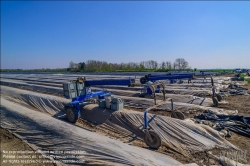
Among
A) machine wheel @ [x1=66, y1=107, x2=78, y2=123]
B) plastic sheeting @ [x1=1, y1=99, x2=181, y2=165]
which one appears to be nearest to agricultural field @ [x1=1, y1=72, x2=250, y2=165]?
plastic sheeting @ [x1=1, y1=99, x2=181, y2=165]

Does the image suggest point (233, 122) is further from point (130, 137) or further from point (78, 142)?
point (78, 142)

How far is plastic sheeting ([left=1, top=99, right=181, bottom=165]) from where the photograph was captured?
4629 mm

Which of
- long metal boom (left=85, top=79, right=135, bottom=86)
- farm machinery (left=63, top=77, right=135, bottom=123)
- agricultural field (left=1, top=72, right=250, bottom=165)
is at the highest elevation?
long metal boom (left=85, top=79, right=135, bottom=86)

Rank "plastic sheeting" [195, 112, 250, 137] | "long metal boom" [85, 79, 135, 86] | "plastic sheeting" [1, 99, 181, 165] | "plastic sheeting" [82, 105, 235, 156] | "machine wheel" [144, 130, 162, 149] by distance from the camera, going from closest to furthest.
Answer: "plastic sheeting" [1, 99, 181, 165] → "plastic sheeting" [82, 105, 235, 156] → "machine wheel" [144, 130, 162, 149] → "plastic sheeting" [195, 112, 250, 137] → "long metal boom" [85, 79, 135, 86]

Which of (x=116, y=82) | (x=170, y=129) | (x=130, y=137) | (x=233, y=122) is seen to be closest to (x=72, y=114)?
(x=116, y=82)

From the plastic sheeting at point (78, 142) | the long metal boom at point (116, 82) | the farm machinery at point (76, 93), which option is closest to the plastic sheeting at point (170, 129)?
the farm machinery at point (76, 93)

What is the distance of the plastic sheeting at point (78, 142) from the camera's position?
15.2ft

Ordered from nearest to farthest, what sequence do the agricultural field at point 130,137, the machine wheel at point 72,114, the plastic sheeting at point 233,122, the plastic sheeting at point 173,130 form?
the agricultural field at point 130,137, the plastic sheeting at point 173,130, the plastic sheeting at point 233,122, the machine wheel at point 72,114

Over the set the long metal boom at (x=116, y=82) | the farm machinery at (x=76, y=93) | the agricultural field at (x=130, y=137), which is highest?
the long metal boom at (x=116, y=82)

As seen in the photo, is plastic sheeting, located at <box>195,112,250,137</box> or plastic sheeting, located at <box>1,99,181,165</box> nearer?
plastic sheeting, located at <box>1,99,181,165</box>

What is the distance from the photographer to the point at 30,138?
7172mm

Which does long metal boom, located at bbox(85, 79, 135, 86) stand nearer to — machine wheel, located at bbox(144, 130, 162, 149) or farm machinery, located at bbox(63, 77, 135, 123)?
farm machinery, located at bbox(63, 77, 135, 123)

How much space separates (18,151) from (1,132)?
3.11m

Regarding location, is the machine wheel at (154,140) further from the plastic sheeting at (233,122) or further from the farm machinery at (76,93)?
the farm machinery at (76,93)
